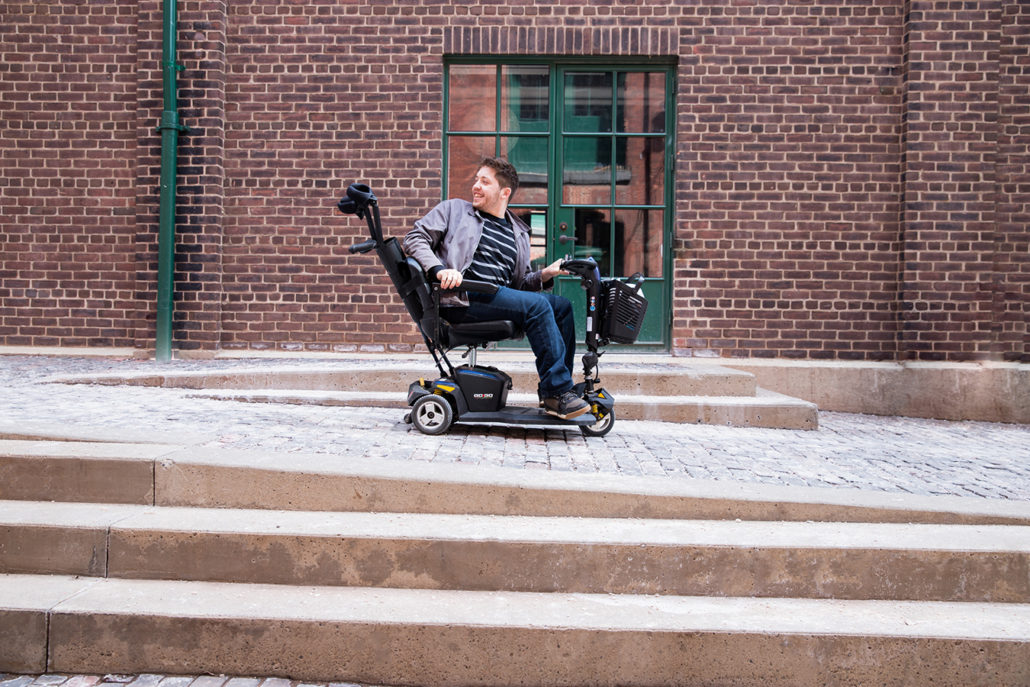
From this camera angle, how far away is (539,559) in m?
2.89

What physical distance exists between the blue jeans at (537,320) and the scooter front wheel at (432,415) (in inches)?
19.6

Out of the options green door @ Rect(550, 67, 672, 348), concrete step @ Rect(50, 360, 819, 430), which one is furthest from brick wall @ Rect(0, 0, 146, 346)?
green door @ Rect(550, 67, 672, 348)

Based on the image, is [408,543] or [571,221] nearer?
[408,543]

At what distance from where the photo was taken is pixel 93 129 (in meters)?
7.95

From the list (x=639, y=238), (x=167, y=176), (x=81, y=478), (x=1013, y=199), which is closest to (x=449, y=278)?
(x=81, y=478)

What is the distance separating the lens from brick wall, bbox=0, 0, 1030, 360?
296 inches

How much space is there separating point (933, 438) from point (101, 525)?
550 cm

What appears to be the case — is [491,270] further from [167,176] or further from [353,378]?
[167,176]

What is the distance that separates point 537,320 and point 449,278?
58 cm

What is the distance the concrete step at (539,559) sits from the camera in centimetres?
288

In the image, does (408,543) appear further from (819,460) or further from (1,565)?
(819,460)

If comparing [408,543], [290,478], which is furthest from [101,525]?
[408,543]

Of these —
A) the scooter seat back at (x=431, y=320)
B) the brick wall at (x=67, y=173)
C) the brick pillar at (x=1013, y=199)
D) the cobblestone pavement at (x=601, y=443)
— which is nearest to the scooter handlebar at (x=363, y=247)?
the scooter seat back at (x=431, y=320)

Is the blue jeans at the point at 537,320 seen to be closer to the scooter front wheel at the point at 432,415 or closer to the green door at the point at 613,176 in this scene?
the scooter front wheel at the point at 432,415
